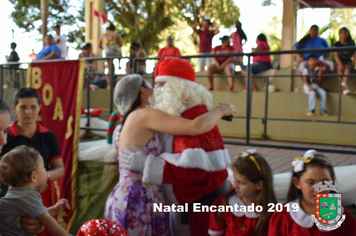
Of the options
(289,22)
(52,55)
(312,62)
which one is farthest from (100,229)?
(52,55)

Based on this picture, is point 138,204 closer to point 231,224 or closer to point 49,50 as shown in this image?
point 231,224

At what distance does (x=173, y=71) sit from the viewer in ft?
6.96

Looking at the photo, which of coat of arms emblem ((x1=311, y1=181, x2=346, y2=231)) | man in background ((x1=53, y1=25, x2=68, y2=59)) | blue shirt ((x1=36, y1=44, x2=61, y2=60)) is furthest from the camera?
man in background ((x1=53, y1=25, x2=68, y2=59))

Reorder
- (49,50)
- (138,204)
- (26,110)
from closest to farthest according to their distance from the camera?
1. (138,204)
2. (26,110)
3. (49,50)

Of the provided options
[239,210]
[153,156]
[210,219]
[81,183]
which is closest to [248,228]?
[239,210]

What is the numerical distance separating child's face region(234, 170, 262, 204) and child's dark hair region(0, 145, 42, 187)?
1.01 meters

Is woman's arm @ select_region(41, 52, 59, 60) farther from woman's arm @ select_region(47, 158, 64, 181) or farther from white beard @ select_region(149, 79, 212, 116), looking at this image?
white beard @ select_region(149, 79, 212, 116)

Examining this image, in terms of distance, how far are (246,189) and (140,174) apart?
596 millimetres

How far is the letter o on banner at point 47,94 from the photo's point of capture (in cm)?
352

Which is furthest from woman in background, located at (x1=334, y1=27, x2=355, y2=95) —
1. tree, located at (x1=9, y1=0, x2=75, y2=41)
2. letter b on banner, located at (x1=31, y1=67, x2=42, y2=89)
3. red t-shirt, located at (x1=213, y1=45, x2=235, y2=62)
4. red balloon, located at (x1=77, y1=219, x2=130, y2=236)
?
tree, located at (x1=9, y1=0, x2=75, y2=41)

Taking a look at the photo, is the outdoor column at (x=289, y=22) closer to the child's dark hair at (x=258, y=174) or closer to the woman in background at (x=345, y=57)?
the child's dark hair at (x=258, y=174)

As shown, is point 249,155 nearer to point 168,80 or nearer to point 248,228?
point 248,228

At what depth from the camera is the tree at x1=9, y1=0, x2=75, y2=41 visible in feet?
51.6

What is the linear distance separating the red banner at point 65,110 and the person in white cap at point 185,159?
142cm
